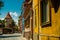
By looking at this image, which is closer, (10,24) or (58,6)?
(58,6)

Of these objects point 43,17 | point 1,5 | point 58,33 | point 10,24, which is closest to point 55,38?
point 58,33

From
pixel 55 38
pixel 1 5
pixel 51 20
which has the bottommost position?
pixel 55 38

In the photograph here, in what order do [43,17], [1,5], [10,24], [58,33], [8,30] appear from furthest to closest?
1. [10,24]
2. [8,30]
3. [1,5]
4. [43,17]
5. [58,33]

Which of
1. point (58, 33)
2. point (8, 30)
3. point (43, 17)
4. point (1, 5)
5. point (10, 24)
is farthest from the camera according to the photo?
point (10, 24)

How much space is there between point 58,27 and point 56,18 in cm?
51

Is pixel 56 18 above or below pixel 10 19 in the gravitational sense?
below

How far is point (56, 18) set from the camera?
8758 mm

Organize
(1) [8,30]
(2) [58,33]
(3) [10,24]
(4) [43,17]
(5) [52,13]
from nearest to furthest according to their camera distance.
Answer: (2) [58,33]
(5) [52,13]
(4) [43,17]
(1) [8,30]
(3) [10,24]

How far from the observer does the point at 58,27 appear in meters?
8.40

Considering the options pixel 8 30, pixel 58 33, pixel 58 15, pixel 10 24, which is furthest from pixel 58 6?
pixel 10 24

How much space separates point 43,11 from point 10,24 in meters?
96.0

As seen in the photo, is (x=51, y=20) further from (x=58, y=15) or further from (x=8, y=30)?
(x=8, y=30)

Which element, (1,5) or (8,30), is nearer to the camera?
(1,5)

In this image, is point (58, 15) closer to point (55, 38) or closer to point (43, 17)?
point (55, 38)
